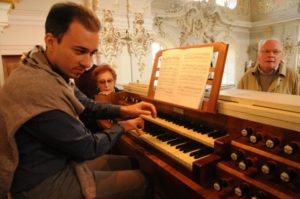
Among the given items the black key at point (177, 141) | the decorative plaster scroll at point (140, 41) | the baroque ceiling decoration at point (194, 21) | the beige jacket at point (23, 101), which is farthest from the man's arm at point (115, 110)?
the baroque ceiling decoration at point (194, 21)

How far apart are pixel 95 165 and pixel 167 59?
1.01m

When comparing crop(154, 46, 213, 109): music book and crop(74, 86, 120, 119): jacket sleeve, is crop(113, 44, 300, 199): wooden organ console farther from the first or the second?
crop(74, 86, 120, 119): jacket sleeve

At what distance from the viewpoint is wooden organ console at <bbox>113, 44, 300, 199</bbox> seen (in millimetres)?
958

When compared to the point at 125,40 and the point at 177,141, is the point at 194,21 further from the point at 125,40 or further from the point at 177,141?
the point at 177,141

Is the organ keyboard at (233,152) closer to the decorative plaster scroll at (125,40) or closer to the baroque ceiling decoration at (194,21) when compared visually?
the decorative plaster scroll at (125,40)

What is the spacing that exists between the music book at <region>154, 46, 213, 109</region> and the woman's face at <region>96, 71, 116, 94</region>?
1.17m

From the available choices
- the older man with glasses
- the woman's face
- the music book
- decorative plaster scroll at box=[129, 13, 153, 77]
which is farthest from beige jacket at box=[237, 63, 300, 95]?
decorative plaster scroll at box=[129, 13, 153, 77]

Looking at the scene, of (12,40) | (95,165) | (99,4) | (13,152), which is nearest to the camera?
(13,152)

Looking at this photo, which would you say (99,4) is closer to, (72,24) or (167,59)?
(167,59)

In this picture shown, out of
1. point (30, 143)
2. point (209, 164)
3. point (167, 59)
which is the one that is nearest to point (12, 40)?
point (167, 59)

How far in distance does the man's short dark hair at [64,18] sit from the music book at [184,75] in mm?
739

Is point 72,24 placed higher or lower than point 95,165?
higher

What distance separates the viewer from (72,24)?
1.06 m

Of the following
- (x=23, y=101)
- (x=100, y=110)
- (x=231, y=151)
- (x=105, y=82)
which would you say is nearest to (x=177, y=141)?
(x=231, y=151)
